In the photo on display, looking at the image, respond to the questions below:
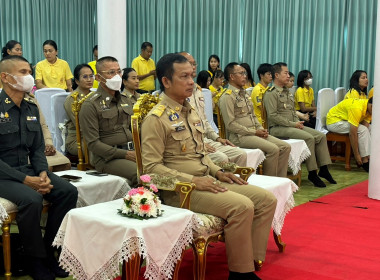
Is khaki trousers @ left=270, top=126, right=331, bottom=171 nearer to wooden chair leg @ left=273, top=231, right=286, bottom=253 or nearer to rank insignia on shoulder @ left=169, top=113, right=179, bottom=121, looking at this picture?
wooden chair leg @ left=273, top=231, right=286, bottom=253

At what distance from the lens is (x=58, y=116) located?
5.00 m

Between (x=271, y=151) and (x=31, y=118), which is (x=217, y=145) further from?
(x=31, y=118)

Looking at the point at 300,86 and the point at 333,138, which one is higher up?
the point at 300,86

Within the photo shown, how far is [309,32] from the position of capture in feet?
30.8

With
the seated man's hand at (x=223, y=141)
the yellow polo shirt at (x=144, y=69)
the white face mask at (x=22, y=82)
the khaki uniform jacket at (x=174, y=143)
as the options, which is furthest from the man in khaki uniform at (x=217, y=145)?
the yellow polo shirt at (x=144, y=69)

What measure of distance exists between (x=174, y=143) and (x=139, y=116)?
0.99 feet

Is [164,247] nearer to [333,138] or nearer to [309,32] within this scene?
[333,138]

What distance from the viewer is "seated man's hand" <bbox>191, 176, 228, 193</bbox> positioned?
3.31 metres

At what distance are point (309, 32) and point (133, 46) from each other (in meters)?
3.91

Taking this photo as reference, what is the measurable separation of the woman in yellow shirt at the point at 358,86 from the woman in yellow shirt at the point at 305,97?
776 millimetres

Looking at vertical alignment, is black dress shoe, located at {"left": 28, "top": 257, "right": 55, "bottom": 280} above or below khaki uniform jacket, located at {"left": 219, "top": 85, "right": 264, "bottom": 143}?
below

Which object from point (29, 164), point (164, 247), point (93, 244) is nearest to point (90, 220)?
point (93, 244)

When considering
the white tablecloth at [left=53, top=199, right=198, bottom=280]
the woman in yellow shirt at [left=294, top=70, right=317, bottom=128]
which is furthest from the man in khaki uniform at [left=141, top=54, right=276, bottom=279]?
the woman in yellow shirt at [left=294, top=70, right=317, bottom=128]

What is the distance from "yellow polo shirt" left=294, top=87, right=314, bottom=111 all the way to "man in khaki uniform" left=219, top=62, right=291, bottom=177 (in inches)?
108
